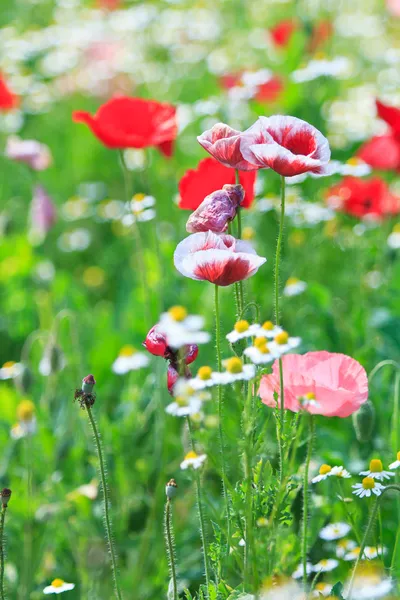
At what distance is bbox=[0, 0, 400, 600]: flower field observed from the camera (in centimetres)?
118

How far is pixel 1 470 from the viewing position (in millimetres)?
2029

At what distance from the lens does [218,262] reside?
3.70 feet

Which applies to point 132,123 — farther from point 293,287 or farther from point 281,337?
point 281,337

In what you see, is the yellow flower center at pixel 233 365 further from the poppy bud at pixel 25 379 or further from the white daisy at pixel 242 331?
the poppy bud at pixel 25 379

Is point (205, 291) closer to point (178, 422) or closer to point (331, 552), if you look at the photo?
point (178, 422)

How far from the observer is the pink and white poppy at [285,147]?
117 cm

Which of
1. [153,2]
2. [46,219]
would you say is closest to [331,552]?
[46,219]

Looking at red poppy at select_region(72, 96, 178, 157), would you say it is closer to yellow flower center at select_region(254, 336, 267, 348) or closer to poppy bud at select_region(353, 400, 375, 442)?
poppy bud at select_region(353, 400, 375, 442)

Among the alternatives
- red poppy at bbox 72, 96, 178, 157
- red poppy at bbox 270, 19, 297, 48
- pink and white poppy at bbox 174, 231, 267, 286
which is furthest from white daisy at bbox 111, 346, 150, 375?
red poppy at bbox 270, 19, 297, 48

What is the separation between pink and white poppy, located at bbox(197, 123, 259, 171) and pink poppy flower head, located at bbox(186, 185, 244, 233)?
0.04 metres

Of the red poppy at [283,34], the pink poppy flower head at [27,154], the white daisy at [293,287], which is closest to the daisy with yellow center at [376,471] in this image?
the white daisy at [293,287]

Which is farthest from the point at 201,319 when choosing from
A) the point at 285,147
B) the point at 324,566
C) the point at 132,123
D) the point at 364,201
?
the point at 364,201

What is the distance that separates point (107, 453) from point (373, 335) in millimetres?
672

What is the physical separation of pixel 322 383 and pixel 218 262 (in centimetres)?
23
